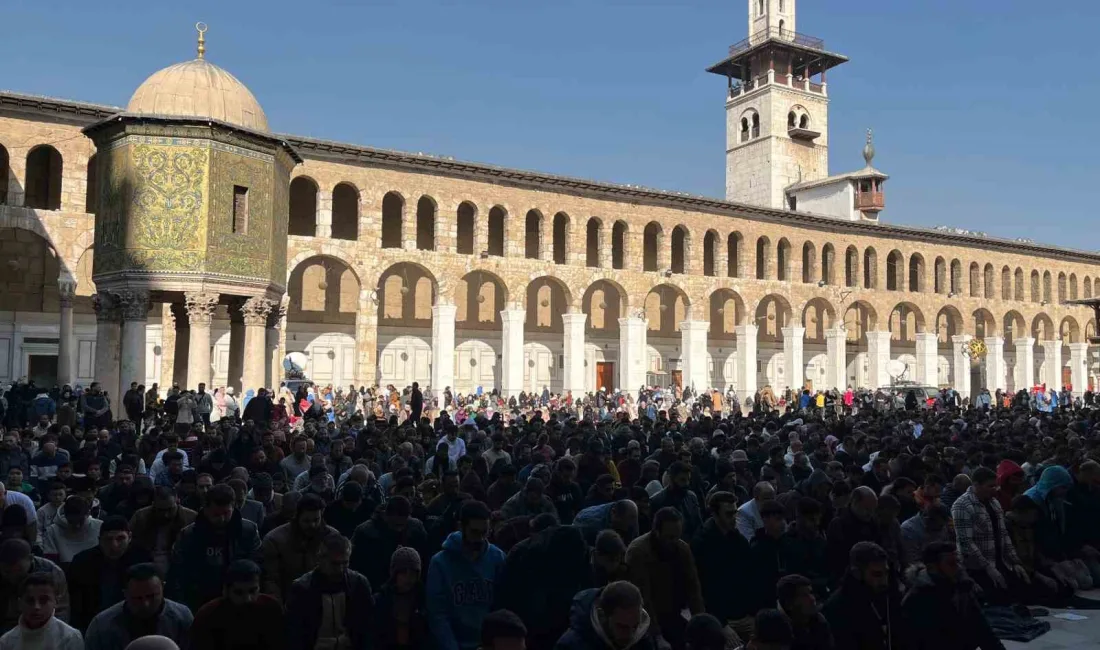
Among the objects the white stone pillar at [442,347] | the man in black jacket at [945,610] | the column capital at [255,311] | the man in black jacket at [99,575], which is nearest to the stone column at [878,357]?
the white stone pillar at [442,347]

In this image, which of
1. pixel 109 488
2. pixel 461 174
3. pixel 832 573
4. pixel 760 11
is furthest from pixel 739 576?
pixel 760 11

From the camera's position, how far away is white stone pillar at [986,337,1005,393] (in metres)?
42.6

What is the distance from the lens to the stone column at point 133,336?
1791 cm

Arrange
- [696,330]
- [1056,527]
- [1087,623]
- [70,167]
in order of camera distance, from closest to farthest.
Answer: [1087,623] → [1056,527] → [70,167] → [696,330]

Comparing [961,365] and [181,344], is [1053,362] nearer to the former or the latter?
[961,365]

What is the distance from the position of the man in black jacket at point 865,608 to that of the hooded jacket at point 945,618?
0.08m

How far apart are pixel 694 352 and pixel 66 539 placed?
29888 mm

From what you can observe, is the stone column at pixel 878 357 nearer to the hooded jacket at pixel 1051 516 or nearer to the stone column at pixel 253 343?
the stone column at pixel 253 343

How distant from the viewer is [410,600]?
452cm

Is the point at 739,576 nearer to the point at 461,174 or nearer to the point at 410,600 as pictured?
the point at 410,600

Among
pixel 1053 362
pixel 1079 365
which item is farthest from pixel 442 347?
pixel 1079 365

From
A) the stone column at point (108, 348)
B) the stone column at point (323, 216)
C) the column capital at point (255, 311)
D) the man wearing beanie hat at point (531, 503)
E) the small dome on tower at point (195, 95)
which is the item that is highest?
the small dome on tower at point (195, 95)

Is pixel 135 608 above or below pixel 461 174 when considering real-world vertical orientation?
below

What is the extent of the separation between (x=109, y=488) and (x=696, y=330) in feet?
94.1
